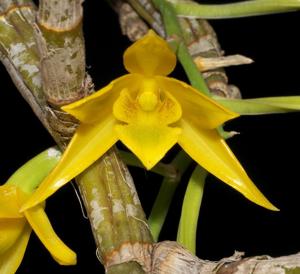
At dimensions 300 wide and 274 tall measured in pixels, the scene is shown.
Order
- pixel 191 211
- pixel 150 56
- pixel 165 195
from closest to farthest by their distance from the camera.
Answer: pixel 150 56 → pixel 191 211 → pixel 165 195

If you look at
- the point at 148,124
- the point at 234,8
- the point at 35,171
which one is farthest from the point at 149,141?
the point at 234,8

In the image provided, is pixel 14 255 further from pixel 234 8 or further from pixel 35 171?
pixel 234 8

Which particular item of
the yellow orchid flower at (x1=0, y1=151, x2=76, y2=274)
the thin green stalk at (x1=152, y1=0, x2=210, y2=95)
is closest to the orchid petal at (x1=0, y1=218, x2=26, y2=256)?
the yellow orchid flower at (x1=0, y1=151, x2=76, y2=274)

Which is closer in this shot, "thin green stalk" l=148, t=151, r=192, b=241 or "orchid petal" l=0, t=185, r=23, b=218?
"orchid petal" l=0, t=185, r=23, b=218

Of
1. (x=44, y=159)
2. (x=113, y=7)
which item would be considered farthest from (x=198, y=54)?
(x=44, y=159)

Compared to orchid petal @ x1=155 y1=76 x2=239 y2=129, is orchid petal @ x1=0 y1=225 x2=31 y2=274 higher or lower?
lower

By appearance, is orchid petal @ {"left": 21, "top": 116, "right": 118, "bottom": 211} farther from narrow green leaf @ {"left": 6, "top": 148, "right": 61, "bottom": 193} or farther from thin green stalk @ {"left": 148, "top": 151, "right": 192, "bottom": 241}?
thin green stalk @ {"left": 148, "top": 151, "right": 192, "bottom": 241}

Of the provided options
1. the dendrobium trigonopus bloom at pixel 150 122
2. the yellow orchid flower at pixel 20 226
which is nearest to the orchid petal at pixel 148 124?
the dendrobium trigonopus bloom at pixel 150 122
